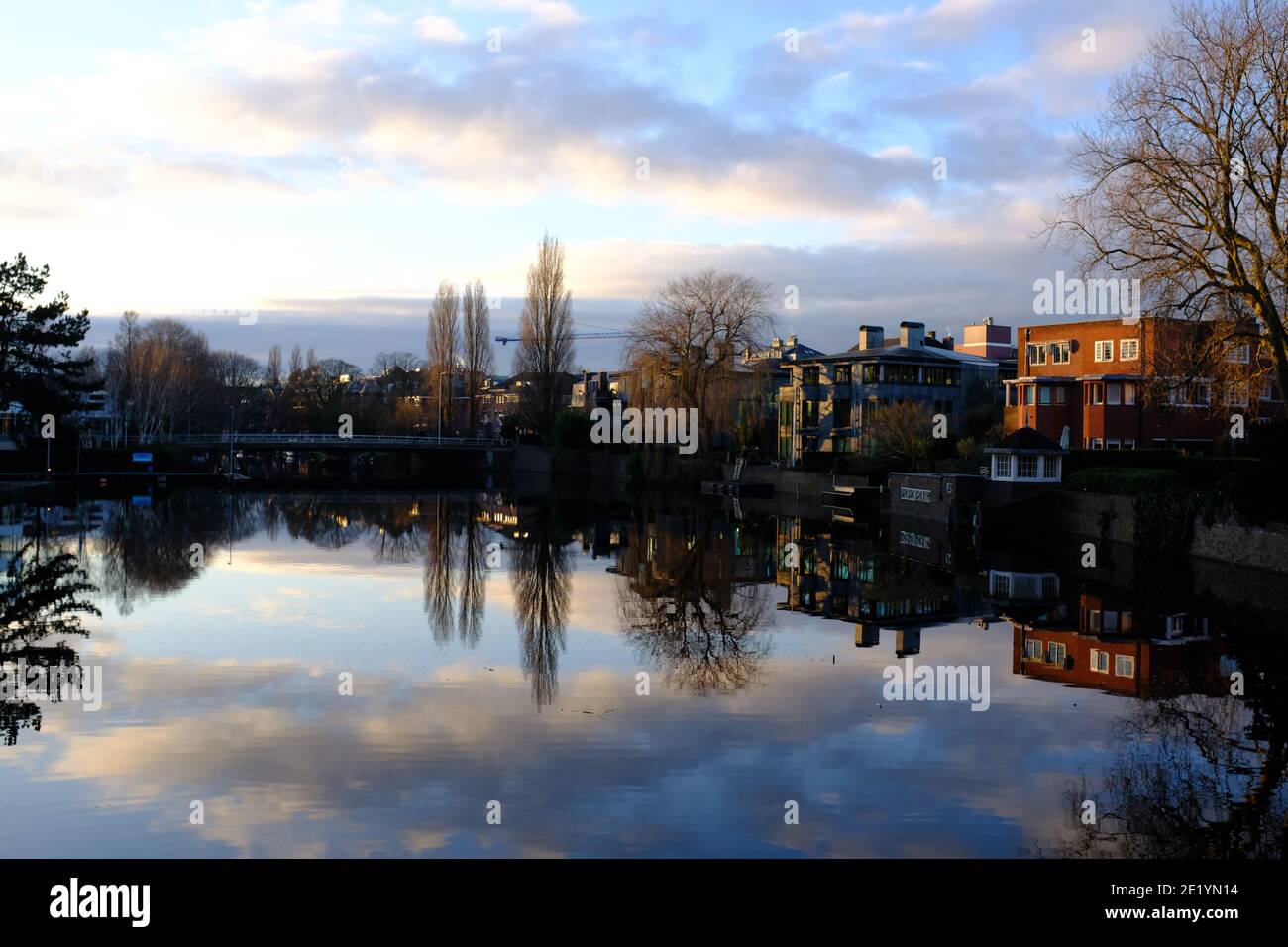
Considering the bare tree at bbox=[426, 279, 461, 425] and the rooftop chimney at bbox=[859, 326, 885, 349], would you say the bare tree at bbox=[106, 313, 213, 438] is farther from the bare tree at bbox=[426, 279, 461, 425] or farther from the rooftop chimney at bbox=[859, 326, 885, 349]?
the rooftop chimney at bbox=[859, 326, 885, 349]

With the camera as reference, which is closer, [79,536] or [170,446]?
[79,536]

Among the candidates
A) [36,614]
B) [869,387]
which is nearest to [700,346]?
[869,387]

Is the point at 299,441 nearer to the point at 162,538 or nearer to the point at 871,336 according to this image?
the point at 871,336

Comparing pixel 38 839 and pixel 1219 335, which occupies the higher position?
pixel 1219 335

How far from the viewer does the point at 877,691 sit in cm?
1589

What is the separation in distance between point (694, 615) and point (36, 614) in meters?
12.5

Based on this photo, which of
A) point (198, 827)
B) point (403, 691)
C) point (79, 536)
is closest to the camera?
point (198, 827)

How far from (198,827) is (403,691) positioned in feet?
18.0

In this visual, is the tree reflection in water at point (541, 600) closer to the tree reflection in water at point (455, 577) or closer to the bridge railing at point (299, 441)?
the tree reflection in water at point (455, 577)

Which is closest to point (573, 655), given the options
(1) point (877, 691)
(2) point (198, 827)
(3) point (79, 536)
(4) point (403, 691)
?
(4) point (403, 691)

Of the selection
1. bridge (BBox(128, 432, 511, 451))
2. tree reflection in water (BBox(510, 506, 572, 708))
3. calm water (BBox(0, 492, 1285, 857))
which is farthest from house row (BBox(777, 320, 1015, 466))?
calm water (BBox(0, 492, 1285, 857))

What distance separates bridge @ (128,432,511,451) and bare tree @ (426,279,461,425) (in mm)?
3936

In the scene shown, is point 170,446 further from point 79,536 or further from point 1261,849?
point 1261,849
